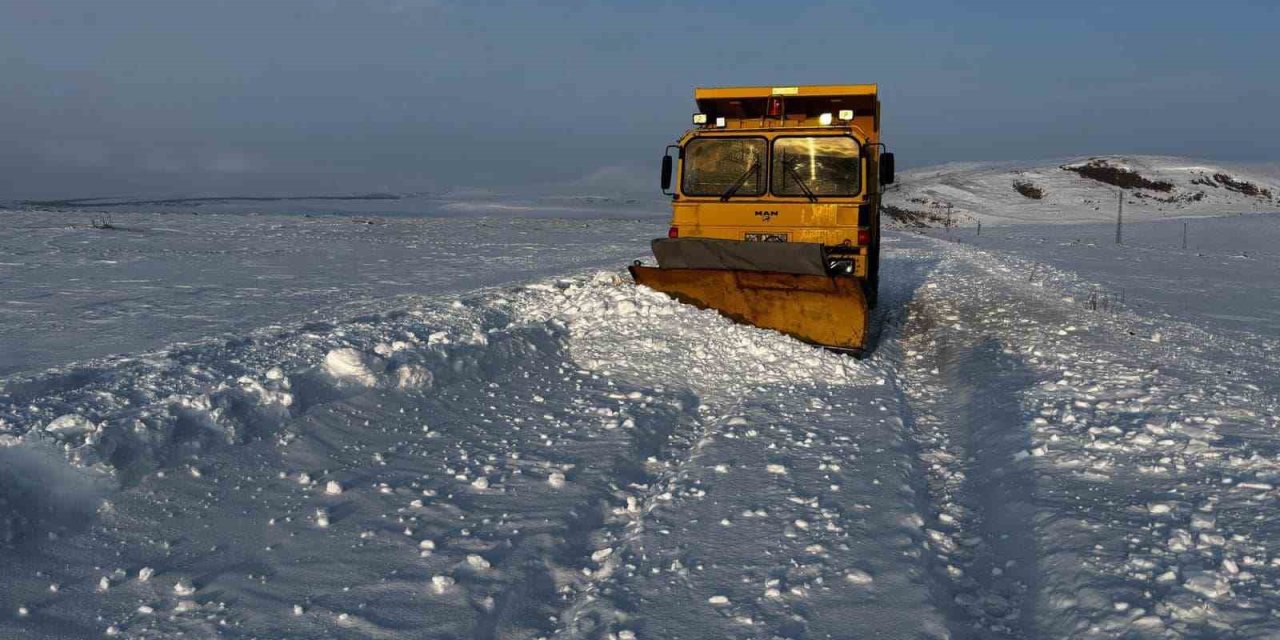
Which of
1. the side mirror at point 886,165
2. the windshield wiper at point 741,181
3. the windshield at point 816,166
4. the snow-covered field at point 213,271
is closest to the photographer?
the snow-covered field at point 213,271

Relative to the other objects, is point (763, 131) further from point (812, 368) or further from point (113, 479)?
point (113, 479)

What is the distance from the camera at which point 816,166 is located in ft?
32.0

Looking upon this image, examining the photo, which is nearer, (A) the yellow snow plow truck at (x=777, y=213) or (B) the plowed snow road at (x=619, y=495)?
(B) the plowed snow road at (x=619, y=495)

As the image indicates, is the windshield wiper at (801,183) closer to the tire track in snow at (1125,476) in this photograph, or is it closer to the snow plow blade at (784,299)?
the snow plow blade at (784,299)

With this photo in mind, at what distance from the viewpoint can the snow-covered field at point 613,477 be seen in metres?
3.54

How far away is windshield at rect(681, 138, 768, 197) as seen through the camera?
993 cm

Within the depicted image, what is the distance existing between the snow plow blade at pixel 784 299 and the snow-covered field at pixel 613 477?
15.2 inches

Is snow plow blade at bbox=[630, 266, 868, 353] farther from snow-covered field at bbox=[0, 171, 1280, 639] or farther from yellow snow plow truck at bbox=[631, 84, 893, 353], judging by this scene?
snow-covered field at bbox=[0, 171, 1280, 639]

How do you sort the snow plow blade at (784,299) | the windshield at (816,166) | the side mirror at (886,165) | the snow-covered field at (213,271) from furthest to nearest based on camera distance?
the side mirror at (886,165) → the windshield at (816,166) → the snow plow blade at (784,299) → the snow-covered field at (213,271)

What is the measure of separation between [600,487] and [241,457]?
2162mm

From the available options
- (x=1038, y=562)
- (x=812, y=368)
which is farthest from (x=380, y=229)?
(x=1038, y=562)

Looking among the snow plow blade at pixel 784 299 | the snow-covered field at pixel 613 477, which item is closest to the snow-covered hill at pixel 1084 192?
the snow plow blade at pixel 784 299

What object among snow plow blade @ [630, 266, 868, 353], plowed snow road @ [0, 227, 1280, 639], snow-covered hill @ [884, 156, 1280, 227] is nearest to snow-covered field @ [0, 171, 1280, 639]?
plowed snow road @ [0, 227, 1280, 639]

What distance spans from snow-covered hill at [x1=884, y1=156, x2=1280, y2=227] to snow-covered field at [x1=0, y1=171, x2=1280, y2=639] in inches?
1388
